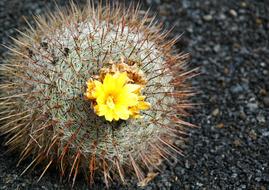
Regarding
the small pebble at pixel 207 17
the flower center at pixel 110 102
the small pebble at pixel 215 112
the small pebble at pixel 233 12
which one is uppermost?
the small pebble at pixel 233 12

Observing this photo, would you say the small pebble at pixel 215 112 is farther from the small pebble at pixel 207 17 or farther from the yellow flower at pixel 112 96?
the yellow flower at pixel 112 96

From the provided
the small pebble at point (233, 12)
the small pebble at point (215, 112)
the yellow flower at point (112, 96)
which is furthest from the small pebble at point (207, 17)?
the yellow flower at point (112, 96)

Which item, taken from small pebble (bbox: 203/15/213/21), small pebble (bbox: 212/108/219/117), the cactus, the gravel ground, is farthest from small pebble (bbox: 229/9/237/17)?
the cactus

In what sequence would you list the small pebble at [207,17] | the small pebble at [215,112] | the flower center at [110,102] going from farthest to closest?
the small pebble at [207,17] < the small pebble at [215,112] < the flower center at [110,102]

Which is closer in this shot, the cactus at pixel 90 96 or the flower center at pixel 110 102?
the flower center at pixel 110 102

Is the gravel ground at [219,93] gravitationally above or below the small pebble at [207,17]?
below

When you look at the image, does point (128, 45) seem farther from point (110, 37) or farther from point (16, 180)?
point (16, 180)

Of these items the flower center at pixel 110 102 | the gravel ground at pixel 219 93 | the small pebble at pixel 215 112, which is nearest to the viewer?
the flower center at pixel 110 102

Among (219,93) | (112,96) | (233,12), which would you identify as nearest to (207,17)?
(233,12)

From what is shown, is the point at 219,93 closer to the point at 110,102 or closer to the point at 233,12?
the point at 233,12
